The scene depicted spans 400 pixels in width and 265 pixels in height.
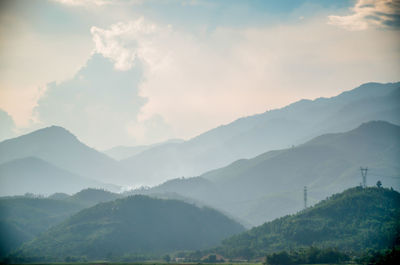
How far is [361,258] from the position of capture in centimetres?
19562

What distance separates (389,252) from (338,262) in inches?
782

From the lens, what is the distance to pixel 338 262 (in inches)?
7766

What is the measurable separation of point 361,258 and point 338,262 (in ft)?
28.6

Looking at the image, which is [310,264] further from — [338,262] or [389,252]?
[389,252]

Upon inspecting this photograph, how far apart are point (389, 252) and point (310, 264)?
98.3 ft

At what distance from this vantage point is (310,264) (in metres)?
200

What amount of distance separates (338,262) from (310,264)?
10637mm

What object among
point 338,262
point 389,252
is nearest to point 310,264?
point 338,262

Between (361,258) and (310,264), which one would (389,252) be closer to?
(361,258)

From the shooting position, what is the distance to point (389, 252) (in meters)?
187

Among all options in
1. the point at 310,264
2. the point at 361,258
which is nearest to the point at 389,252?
the point at 361,258

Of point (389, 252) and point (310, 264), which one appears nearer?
point (389, 252)
